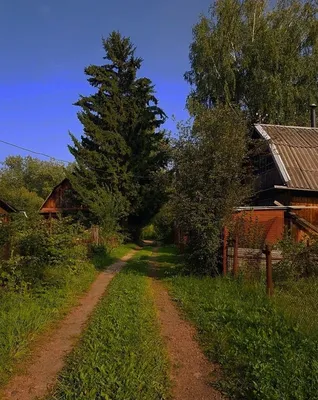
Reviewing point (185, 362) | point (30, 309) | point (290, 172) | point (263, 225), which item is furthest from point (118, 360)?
point (290, 172)

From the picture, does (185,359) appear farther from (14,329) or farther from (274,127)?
(274,127)

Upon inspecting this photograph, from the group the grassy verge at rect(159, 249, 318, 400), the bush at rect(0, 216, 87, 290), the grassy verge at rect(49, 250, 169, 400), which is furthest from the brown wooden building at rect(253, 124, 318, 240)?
the grassy verge at rect(49, 250, 169, 400)

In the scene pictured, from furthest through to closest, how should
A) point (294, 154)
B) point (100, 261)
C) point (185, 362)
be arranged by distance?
point (294, 154) → point (100, 261) → point (185, 362)

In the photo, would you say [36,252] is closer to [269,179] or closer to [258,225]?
[258,225]

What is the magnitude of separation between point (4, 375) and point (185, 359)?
2268 mm

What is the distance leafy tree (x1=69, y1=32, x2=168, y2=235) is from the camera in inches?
1134

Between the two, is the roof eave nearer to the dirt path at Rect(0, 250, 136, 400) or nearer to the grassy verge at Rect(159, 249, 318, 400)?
the grassy verge at Rect(159, 249, 318, 400)

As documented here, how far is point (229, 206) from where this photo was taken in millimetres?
11539

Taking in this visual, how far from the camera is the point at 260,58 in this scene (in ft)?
93.8

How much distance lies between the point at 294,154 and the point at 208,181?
828 cm

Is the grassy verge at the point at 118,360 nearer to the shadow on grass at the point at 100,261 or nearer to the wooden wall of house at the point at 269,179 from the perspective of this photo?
the shadow on grass at the point at 100,261

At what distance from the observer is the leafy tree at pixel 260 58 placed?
93.0ft

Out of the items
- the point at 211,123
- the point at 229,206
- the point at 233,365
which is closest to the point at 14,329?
the point at 233,365

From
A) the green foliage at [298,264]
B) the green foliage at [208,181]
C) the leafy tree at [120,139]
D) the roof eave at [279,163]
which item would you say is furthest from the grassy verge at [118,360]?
the leafy tree at [120,139]
